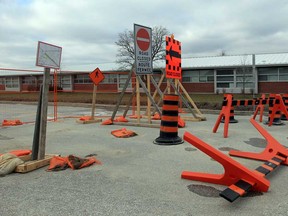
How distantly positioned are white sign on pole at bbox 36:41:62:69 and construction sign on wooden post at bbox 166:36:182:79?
5192mm

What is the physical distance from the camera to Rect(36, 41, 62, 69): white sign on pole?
17.4 feet

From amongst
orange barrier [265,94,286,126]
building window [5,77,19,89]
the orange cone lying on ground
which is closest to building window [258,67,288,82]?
orange barrier [265,94,286,126]

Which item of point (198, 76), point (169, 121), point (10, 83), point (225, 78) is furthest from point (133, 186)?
point (198, 76)

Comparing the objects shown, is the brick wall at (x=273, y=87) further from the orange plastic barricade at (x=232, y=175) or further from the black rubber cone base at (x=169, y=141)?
the orange plastic barricade at (x=232, y=175)

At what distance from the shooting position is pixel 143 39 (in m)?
9.45

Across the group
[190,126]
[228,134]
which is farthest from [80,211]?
[190,126]

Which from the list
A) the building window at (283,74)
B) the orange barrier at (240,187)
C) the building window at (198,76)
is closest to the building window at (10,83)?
the building window at (198,76)

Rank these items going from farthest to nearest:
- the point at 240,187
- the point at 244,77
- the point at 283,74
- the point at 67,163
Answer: the point at 283,74 < the point at 244,77 < the point at 67,163 < the point at 240,187

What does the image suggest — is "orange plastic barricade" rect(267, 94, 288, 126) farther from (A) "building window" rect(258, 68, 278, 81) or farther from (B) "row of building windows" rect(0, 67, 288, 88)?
(A) "building window" rect(258, 68, 278, 81)

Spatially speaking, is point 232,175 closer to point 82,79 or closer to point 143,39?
point 143,39

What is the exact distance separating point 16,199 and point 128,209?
1.50 meters

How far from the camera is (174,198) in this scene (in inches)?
152

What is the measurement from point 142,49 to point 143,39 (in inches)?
12.7

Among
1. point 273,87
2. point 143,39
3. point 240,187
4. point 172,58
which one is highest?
point 143,39
